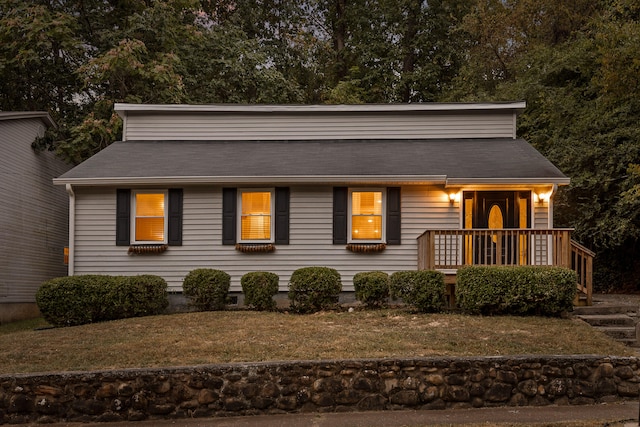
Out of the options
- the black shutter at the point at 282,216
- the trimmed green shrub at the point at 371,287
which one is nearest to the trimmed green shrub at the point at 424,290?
the trimmed green shrub at the point at 371,287

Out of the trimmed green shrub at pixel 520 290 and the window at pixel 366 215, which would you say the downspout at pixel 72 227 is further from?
the trimmed green shrub at pixel 520 290

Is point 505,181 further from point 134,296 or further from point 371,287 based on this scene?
point 134,296

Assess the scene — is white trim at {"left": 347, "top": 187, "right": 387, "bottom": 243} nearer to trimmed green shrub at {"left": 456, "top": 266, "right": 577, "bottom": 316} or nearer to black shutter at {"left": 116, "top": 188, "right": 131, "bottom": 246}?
trimmed green shrub at {"left": 456, "top": 266, "right": 577, "bottom": 316}

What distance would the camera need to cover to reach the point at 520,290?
1177 centimetres

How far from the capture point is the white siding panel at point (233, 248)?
15039 mm

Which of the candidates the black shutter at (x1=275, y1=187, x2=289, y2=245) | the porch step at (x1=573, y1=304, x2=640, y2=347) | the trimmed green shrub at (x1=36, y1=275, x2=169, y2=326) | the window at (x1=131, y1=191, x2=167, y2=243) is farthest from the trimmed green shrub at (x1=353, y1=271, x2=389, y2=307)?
the window at (x1=131, y1=191, x2=167, y2=243)

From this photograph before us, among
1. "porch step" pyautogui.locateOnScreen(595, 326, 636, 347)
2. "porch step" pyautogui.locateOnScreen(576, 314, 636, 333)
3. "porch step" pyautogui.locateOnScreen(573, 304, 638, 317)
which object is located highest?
"porch step" pyautogui.locateOnScreen(573, 304, 638, 317)

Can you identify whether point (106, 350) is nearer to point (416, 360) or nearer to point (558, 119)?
point (416, 360)

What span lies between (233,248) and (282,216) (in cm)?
133

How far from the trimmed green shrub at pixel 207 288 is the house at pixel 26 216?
20.8ft

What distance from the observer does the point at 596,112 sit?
2041cm

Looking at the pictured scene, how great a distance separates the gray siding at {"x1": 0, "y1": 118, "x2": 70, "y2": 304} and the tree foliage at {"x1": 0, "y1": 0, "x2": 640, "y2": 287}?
0.90 meters

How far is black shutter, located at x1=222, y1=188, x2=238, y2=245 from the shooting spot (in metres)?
15.2

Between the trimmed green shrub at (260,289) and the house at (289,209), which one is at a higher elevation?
the house at (289,209)
